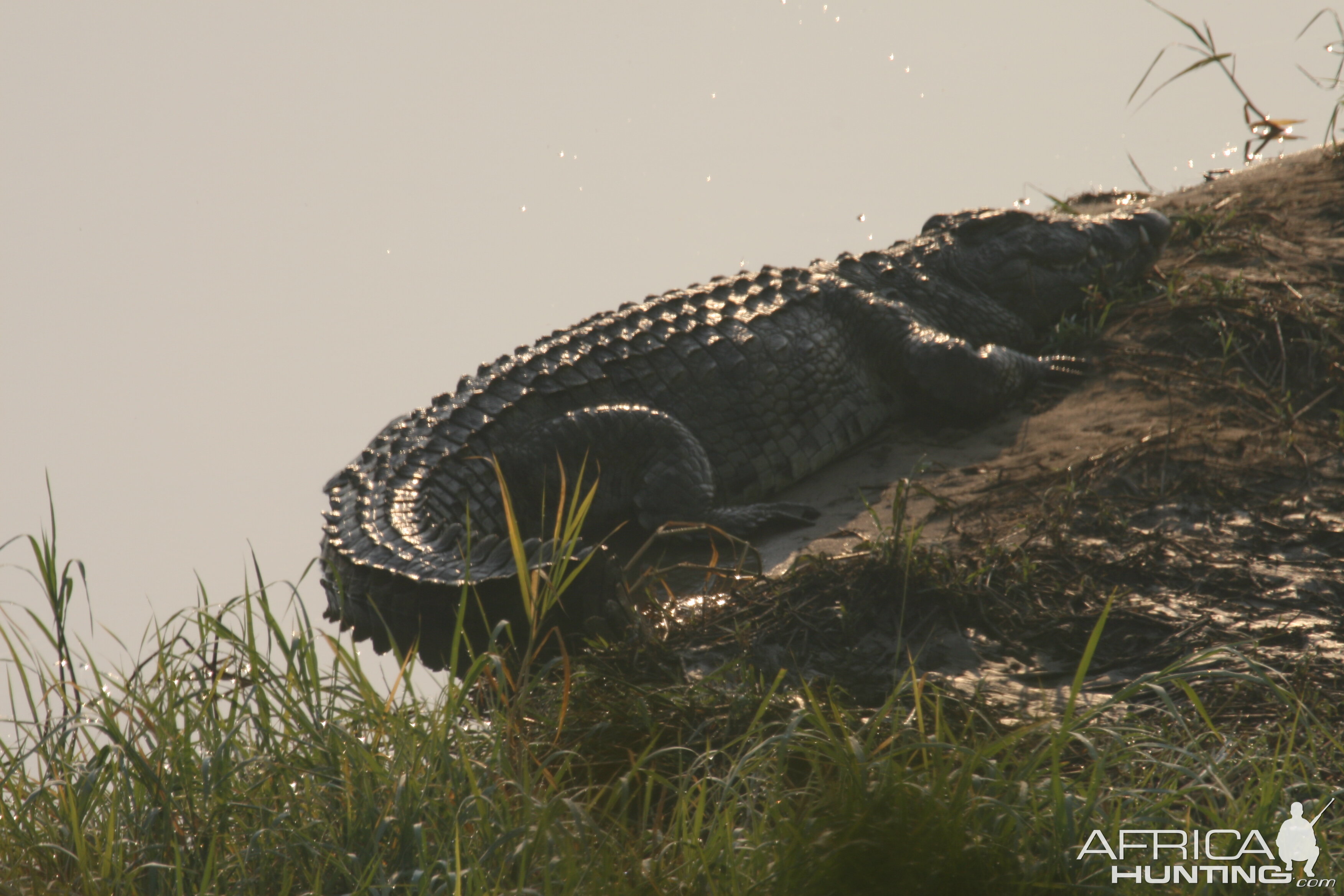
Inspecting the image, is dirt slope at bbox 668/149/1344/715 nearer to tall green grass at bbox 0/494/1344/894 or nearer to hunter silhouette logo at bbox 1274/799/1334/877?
tall green grass at bbox 0/494/1344/894

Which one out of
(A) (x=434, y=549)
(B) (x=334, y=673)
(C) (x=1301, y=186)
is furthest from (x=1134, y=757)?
(C) (x=1301, y=186)

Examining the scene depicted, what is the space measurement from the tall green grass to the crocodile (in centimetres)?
92

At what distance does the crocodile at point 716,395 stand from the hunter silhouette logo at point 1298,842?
2088 mm

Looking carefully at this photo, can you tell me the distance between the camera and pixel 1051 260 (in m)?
5.52

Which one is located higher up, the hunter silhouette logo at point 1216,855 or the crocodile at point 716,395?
the crocodile at point 716,395

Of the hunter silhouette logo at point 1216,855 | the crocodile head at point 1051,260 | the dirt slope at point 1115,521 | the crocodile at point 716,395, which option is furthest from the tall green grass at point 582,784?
the crocodile head at point 1051,260

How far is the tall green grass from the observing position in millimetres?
1663

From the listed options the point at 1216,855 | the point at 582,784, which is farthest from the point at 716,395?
the point at 1216,855

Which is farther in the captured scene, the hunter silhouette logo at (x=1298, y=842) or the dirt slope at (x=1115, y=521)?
the dirt slope at (x=1115, y=521)

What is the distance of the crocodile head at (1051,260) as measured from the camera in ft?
18.1

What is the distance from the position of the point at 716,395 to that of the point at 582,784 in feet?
8.49

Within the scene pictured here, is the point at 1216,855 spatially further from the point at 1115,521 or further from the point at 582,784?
the point at 1115,521

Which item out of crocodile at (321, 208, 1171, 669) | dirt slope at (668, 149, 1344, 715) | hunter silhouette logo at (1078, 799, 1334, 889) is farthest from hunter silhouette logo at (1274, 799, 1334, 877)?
crocodile at (321, 208, 1171, 669)

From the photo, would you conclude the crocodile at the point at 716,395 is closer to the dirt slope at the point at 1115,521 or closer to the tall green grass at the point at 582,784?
the dirt slope at the point at 1115,521
